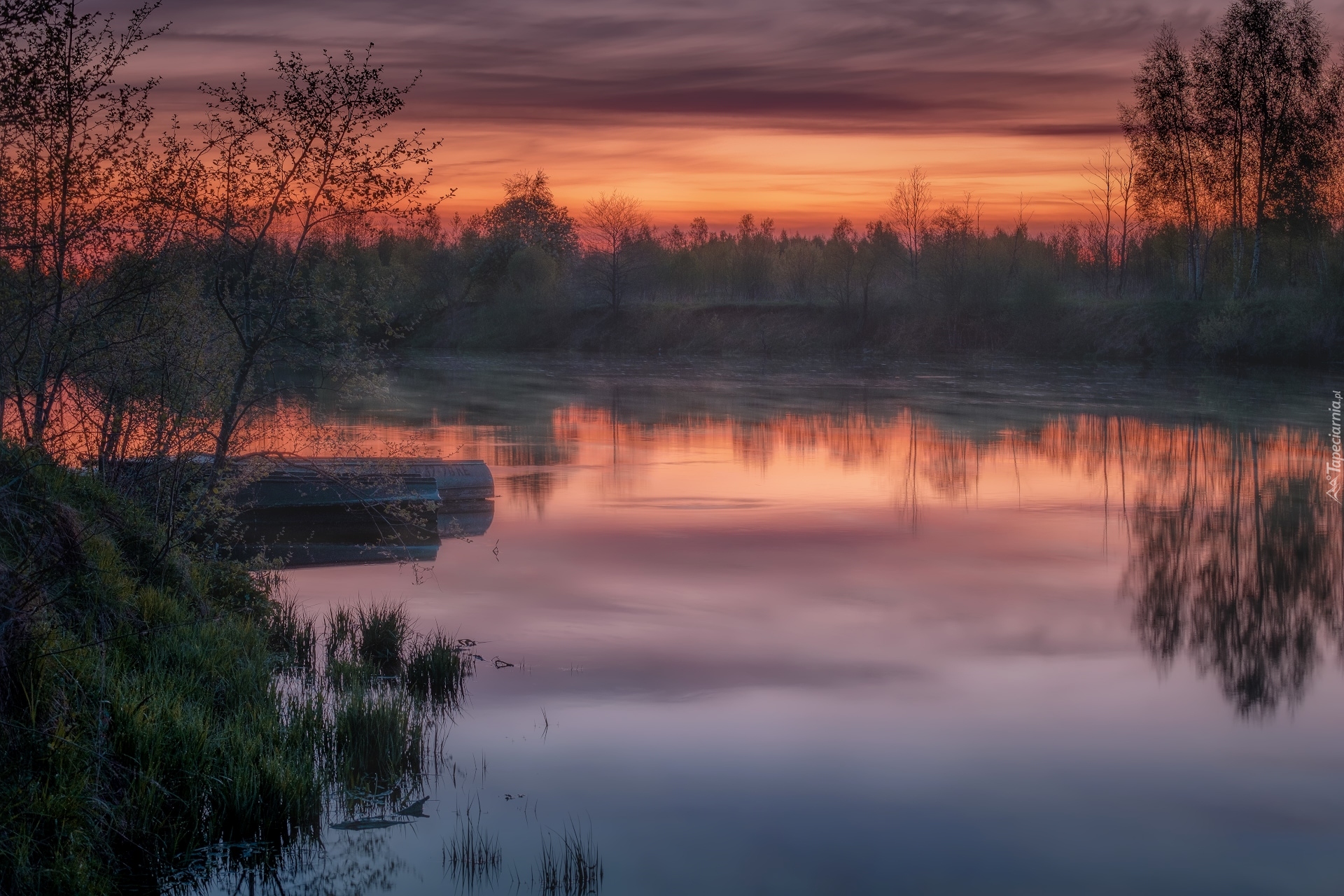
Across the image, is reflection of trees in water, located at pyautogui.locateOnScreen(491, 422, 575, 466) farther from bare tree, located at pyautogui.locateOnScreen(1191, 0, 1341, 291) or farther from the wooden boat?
bare tree, located at pyautogui.locateOnScreen(1191, 0, 1341, 291)

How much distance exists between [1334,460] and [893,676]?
22632 millimetres

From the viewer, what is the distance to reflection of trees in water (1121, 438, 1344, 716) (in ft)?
44.4

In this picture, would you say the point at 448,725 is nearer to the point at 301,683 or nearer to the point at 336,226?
the point at 301,683

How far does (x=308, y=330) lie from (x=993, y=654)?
9.24 meters

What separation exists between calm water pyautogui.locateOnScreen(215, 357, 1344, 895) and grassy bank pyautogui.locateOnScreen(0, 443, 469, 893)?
23.8 inches

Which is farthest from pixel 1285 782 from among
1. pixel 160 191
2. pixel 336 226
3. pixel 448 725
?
pixel 160 191

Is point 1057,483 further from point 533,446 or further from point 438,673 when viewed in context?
point 438,673

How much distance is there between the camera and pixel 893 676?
12.9m

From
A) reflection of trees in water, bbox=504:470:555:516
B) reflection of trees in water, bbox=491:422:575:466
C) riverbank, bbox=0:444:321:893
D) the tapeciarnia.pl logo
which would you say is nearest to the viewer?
riverbank, bbox=0:444:321:893

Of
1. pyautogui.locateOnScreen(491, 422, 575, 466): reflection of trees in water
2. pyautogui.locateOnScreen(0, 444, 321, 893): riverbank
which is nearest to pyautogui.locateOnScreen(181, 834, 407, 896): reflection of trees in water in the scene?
pyautogui.locateOnScreen(0, 444, 321, 893): riverbank

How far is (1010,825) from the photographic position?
920cm

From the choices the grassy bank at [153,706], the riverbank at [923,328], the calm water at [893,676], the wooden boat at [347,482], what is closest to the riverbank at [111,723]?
the grassy bank at [153,706]

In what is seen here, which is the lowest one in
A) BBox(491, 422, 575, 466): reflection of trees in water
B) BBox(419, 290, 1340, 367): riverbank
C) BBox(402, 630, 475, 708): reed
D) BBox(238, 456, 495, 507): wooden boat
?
BBox(402, 630, 475, 708): reed

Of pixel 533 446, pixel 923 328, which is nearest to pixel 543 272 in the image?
pixel 923 328
